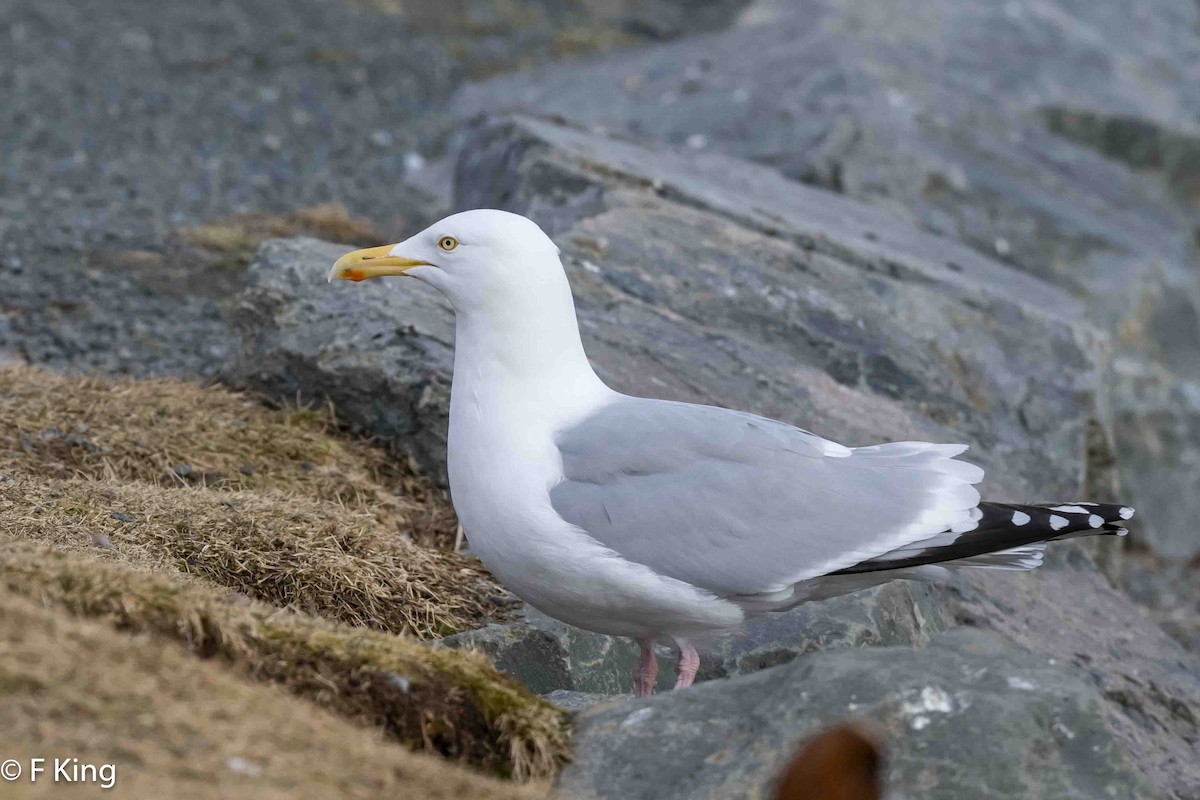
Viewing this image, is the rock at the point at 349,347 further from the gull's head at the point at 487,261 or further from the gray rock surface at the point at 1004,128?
the gray rock surface at the point at 1004,128

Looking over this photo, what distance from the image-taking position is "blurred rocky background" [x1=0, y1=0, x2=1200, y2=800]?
3240mm

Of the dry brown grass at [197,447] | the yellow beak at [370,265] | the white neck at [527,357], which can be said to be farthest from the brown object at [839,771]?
the dry brown grass at [197,447]

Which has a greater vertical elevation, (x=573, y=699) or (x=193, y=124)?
(x=573, y=699)

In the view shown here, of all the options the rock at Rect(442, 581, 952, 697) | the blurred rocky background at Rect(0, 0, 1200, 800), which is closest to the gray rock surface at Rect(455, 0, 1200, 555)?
the blurred rocky background at Rect(0, 0, 1200, 800)

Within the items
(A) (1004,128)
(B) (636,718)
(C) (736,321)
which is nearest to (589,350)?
(C) (736,321)

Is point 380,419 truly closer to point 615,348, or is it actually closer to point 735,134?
point 615,348

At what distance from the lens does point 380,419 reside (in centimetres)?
596

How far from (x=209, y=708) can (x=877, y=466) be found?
2.24m

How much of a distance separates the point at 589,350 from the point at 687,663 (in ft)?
5.99

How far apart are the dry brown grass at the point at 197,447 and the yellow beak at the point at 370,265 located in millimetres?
983

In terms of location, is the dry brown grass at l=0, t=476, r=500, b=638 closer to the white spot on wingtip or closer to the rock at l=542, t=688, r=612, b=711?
the rock at l=542, t=688, r=612, b=711

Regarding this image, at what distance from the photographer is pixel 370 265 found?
15.5 ft

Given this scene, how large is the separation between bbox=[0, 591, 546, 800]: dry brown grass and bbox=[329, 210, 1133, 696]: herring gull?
1.14 m

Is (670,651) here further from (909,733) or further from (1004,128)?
(1004,128)
